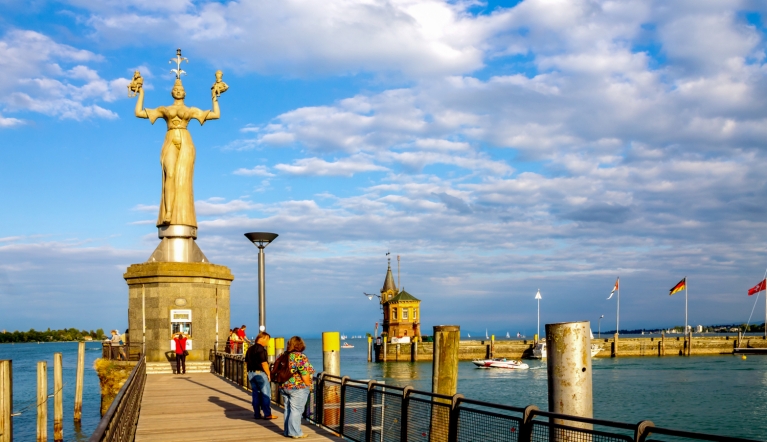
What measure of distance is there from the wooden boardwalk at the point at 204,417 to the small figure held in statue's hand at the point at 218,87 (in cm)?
1507

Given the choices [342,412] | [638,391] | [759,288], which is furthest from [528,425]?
[759,288]

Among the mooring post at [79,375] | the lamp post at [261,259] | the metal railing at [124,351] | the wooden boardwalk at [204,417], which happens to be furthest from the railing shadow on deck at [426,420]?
the mooring post at [79,375]

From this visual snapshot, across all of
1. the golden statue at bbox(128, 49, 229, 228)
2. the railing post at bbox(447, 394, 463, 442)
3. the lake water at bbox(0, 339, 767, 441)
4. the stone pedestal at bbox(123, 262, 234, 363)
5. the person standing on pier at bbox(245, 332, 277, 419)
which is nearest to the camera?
the railing post at bbox(447, 394, 463, 442)

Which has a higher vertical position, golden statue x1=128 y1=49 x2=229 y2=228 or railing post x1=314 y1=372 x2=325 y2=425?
golden statue x1=128 y1=49 x2=229 y2=228

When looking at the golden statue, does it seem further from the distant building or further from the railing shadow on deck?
the distant building

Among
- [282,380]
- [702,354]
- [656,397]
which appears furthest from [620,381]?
[282,380]

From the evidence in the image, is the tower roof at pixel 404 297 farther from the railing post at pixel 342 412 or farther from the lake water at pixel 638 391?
the railing post at pixel 342 412

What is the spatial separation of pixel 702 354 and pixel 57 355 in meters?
94.9

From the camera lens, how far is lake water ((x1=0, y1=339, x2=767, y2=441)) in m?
38.2

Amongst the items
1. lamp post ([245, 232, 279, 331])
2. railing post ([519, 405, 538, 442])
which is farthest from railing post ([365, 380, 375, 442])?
lamp post ([245, 232, 279, 331])

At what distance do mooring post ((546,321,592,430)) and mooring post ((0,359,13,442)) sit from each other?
570 inches

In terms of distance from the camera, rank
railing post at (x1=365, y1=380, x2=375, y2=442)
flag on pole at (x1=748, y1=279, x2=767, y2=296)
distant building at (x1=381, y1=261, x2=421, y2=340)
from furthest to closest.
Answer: distant building at (x1=381, y1=261, x2=421, y2=340) → flag on pole at (x1=748, y1=279, x2=767, y2=296) → railing post at (x1=365, y1=380, x2=375, y2=442)

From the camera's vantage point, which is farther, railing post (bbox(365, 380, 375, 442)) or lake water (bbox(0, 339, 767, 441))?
lake water (bbox(0, 339, 767, 441))

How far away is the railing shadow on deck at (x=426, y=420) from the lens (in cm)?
749
